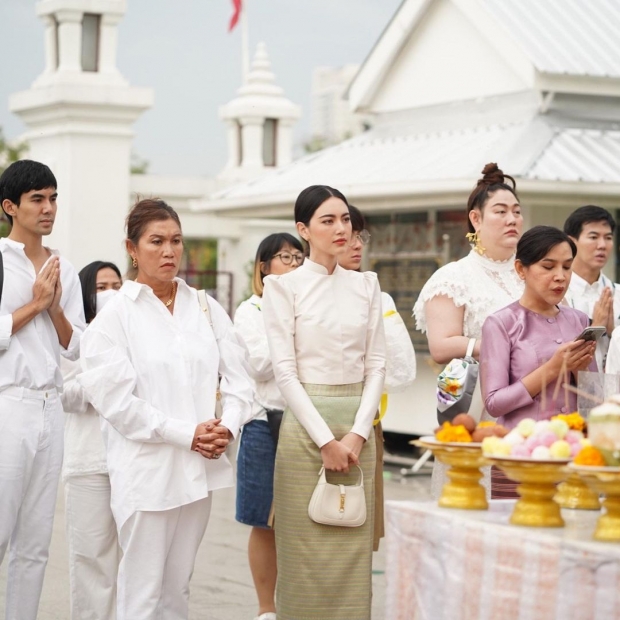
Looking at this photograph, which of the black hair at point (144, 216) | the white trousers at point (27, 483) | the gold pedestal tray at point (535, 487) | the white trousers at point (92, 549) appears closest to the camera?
the gold pedestal tray at point (535, 487)

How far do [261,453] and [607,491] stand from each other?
3128 millimetres

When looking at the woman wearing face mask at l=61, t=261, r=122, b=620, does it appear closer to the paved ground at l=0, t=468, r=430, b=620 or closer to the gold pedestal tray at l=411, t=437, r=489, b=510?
the paved ground at l=0, t=468, r=430, b=620

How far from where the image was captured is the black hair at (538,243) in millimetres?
4949

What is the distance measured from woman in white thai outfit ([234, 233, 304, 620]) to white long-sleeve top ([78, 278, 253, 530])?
118 cm

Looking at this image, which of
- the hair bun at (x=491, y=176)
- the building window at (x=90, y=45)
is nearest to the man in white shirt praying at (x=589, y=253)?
the hair bun at (x=491, y=176)

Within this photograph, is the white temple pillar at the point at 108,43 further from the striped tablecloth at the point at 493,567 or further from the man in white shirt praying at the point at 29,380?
the striped tablecloth at the point at 493,567

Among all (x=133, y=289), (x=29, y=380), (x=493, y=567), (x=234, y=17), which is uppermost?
(x=234, y=17)

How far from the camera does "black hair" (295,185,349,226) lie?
5348 millimetres

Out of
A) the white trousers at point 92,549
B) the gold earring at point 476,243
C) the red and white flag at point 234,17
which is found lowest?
the white trousers at point 92,549

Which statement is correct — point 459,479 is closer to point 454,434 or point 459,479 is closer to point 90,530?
point 454,434

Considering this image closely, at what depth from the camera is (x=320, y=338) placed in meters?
5.18

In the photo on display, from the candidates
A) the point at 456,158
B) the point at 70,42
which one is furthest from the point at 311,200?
the point at 70,42

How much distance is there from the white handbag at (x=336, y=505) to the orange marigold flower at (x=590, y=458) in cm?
158

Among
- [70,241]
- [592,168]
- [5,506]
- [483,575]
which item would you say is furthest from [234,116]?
[483,575]
